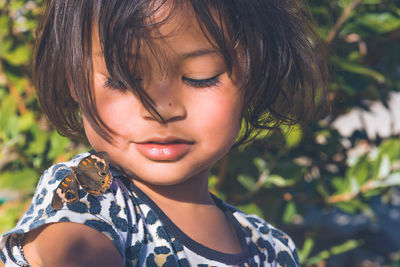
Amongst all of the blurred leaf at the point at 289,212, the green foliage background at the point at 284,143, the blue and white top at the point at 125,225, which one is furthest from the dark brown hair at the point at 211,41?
the blurred leaf at the point at 289,212

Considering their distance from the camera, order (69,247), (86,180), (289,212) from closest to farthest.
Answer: (69,247) < (86,180) < (289,212)

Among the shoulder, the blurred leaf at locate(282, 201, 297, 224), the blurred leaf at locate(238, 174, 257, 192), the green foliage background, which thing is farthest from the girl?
the blurred leaf at locate(282, 201, 297, 224)

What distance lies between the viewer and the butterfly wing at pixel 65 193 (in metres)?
1.07

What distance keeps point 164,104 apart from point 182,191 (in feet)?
0.95

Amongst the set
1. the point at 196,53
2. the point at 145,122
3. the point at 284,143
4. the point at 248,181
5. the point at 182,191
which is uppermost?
the point at 196,53

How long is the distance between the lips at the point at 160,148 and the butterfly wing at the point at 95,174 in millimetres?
83

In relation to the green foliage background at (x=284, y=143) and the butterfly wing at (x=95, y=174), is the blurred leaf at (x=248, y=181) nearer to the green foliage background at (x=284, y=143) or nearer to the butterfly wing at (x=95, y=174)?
the green foliage background at (x=284, y=143)

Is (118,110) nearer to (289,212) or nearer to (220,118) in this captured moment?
(220,118)

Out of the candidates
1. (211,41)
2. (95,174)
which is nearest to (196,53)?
(211,41)

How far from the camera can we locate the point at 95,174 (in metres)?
1.14

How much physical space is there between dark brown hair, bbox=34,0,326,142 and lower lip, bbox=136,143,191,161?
3.3 inches

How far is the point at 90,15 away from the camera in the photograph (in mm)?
1203

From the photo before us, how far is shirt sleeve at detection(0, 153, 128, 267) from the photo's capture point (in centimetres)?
106

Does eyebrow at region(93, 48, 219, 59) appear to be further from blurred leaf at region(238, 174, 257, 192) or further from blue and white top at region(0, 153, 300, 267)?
blurred leaf at region(238, 174, 257, 192)
